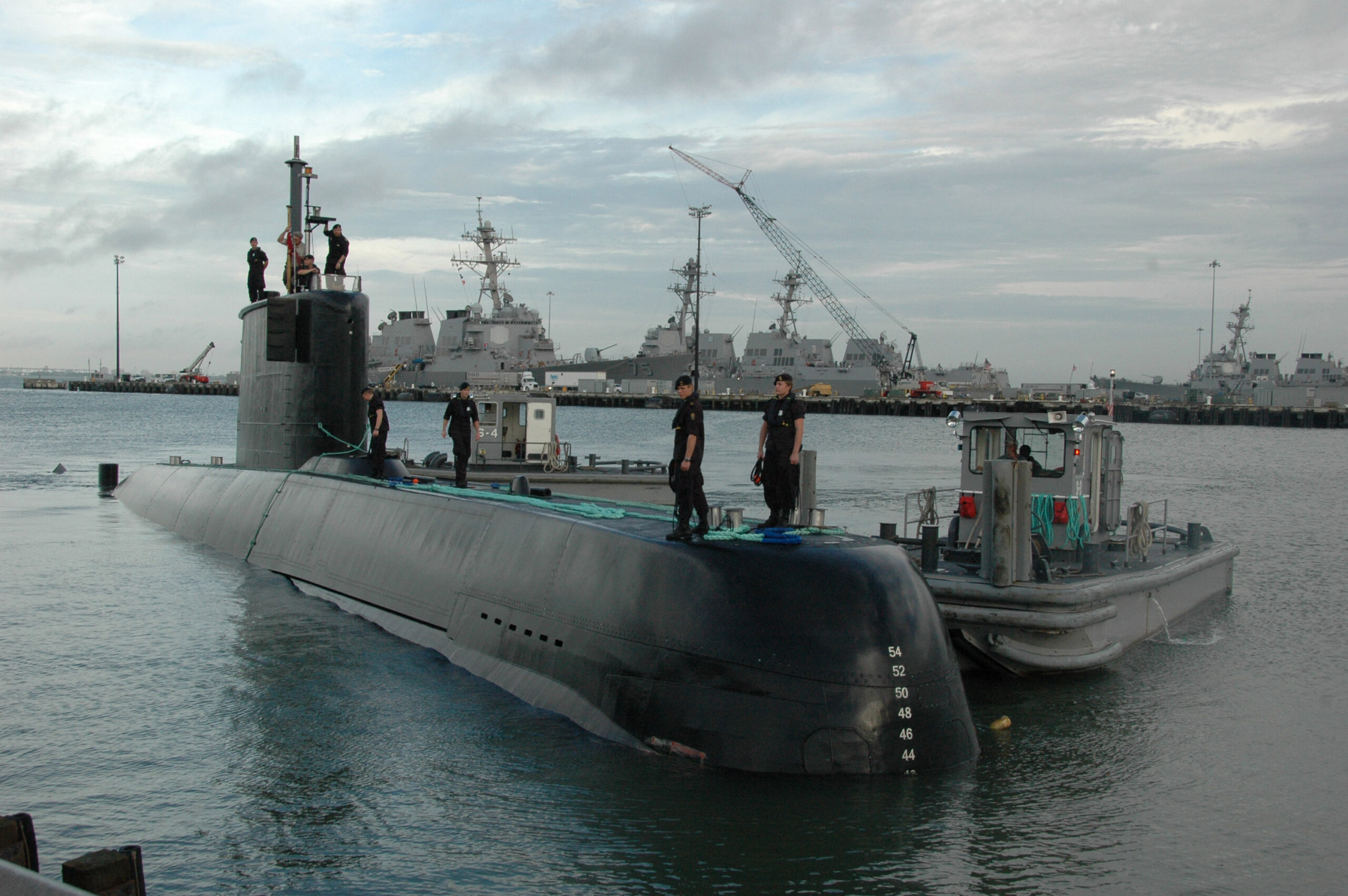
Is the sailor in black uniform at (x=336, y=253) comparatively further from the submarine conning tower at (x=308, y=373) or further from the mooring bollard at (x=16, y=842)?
the mooring bollard at (x=16, y=842)

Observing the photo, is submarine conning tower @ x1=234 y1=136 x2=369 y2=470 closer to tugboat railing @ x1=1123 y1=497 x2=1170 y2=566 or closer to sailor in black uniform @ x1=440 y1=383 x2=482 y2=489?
sailor in black uniform @ x1=440 y1=383 x2=482 y2=489

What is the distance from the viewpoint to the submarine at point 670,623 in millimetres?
7352

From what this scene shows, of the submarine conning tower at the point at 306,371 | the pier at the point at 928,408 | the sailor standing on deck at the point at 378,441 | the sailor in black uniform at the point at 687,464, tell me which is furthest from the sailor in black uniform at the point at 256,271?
the pier at the point at 928,408

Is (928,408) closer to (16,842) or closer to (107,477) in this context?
(107,477)

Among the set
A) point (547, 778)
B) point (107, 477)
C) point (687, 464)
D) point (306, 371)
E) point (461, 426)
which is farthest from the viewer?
point (107, 477)

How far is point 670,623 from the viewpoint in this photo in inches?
312

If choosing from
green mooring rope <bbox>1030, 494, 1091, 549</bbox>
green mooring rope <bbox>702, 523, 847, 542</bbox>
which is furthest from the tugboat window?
green mooring rope <bbox>702, 523, 847, 542</bbox>

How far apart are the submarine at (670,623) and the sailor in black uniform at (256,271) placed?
229 inches

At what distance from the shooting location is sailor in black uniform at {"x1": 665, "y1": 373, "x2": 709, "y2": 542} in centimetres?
824

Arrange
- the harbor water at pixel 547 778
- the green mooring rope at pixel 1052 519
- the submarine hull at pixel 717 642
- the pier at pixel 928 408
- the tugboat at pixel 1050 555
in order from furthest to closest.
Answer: the pier at pixel 928 408 < the green mooring rope at pixel 1052 519 < the tugboat at pixel 1050 555 < the submarine hull at pixel 717 642 < the harbor water at pixel 547 778

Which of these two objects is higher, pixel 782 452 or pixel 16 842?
pixel 782 452

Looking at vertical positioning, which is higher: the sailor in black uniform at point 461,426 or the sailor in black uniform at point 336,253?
the sailor in black uniform at point 336,253

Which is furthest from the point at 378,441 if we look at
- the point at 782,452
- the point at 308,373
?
the point at 782,452

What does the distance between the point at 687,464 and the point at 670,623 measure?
46.6 inches
